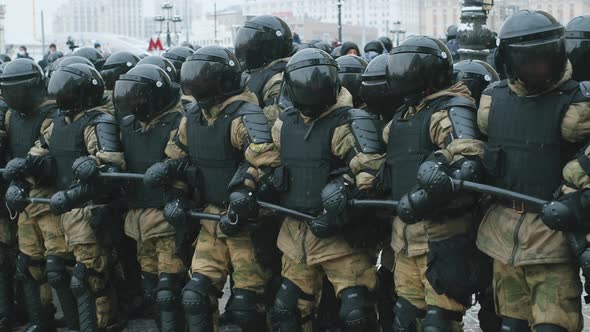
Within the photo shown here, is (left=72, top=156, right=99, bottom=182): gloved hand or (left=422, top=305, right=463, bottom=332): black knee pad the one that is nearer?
(left=422, top=305, right=463, bottom=332): black knee pad

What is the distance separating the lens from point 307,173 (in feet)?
18.5

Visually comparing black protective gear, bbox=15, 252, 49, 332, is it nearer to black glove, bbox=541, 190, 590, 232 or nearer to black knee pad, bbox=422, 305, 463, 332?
black knee pad, bbox=422, 305, 463, 332

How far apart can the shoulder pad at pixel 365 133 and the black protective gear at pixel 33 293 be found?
3.09 metres

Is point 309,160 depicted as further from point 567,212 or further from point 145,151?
point 567,212

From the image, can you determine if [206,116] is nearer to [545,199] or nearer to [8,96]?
[8,96]

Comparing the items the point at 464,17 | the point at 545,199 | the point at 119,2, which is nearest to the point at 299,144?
the point at 545,199

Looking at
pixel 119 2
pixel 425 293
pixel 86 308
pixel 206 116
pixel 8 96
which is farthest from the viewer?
pixel 119 2

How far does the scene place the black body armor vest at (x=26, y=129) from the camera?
285 inches

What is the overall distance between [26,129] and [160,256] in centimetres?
170

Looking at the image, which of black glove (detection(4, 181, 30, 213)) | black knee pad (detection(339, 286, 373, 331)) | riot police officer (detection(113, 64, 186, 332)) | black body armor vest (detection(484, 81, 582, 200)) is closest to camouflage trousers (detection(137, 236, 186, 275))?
riot police officer (detection(113, 64, 186, 332))

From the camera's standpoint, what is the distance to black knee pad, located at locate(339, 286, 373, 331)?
5.46 metres

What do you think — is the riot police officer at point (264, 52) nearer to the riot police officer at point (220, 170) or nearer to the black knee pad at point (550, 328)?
the riot police officer at point (220, 170)

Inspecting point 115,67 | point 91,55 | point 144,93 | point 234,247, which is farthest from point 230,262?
point 91,55

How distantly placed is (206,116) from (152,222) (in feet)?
3.01
